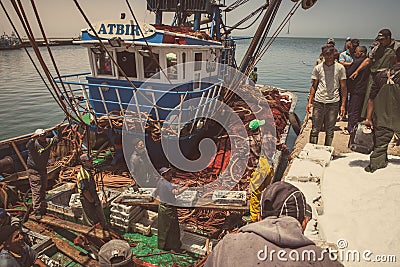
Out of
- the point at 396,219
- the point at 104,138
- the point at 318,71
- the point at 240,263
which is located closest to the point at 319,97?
the point at 318,71

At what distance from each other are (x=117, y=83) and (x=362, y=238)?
21.2 ft

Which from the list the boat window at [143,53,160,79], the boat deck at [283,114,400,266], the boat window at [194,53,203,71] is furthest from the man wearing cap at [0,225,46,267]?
the boat window at [194,53,203,71]

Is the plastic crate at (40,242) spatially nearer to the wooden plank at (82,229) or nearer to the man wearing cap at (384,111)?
the wooden plank at (82,229)

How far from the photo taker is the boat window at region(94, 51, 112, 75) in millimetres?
7609

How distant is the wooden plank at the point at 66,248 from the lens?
159 inches

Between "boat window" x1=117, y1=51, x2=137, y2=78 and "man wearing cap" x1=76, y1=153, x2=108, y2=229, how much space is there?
11.4 ft

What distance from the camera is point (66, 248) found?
4258 mm

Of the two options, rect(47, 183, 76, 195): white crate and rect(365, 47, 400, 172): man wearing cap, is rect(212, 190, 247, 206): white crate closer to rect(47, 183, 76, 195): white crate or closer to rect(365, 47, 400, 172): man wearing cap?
rect(365, 47, 400, 172): man wearing cap

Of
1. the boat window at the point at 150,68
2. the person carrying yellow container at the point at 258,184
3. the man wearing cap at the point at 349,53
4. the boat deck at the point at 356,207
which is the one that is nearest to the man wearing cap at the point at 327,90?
the boat deck at the point at 356,207

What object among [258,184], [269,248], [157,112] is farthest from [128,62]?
[269,248]

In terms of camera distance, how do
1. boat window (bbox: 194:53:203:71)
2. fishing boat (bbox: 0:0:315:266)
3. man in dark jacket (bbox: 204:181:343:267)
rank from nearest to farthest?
man in dark jacket (bbox: 204:181:343:267) → fishing boat (bbox: 0:0:315:266) → boat window (bbox: 194:53:203:71)

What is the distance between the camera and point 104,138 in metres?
7.79

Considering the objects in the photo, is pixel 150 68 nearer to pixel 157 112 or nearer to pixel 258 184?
pixel 157 112

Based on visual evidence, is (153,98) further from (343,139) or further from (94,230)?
(343,139)
